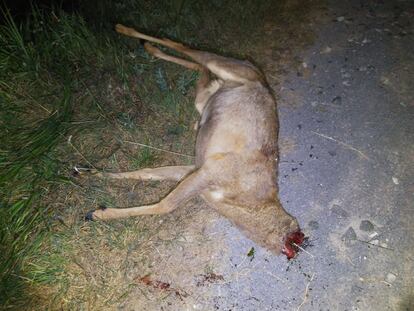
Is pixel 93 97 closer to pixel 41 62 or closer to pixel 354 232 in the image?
pixel 41 62

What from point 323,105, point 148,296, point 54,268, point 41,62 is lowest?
point 148,296

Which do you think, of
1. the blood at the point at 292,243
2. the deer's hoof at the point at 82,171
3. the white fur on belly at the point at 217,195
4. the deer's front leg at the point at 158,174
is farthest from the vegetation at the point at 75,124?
the blood at the point at 292,243

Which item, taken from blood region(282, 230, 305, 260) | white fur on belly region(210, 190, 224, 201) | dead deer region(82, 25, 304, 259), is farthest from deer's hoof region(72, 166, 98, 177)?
blood region(282, 230, 305, 260)

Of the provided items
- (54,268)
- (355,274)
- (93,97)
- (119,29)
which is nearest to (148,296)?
(54,268)

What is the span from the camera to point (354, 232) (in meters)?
4.33

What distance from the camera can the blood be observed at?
3.74 m

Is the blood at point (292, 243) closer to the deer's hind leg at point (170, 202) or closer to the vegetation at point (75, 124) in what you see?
the deer's hind leg at point (170, 202)

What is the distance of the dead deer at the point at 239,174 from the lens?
387 cm

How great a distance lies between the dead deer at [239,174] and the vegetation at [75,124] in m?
0.33

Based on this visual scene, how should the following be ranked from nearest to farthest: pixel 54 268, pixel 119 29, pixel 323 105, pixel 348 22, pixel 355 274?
pixel 54 268, pixel 355 274, pixel 119 29, pixel 323 105, pixel 348 22

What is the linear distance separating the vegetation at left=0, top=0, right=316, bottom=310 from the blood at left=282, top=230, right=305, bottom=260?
1.56 meters

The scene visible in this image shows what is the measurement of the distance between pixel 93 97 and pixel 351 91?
12.5 feet

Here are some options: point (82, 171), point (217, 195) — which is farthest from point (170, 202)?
point (82, 171)

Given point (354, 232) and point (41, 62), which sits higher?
point (41, 62)
